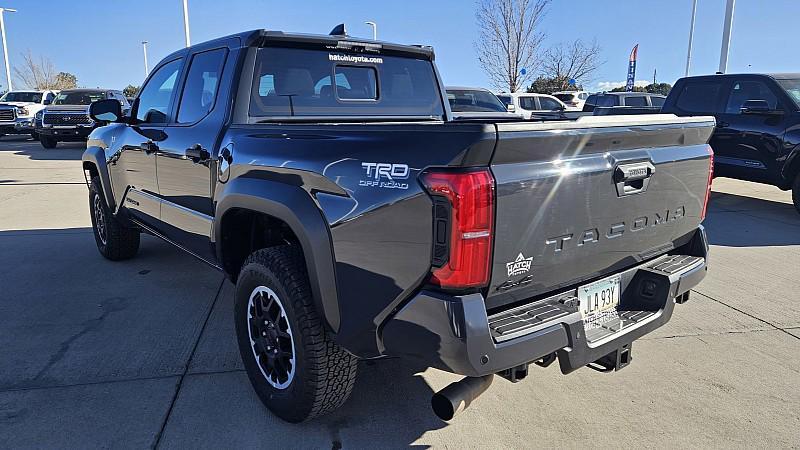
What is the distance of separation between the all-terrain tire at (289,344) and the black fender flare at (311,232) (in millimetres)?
132

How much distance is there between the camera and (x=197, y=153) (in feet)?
11.0

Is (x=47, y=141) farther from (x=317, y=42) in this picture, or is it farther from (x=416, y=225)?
(x=416, y=225)

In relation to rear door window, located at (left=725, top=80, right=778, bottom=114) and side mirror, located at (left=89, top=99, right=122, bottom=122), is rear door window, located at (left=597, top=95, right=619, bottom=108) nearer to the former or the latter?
rear door window, located at (left=725, top=80, right=778, bottom=114)

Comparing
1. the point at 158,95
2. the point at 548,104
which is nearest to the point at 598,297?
the point at 158,95

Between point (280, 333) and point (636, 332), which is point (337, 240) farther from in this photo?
point (636, 332)

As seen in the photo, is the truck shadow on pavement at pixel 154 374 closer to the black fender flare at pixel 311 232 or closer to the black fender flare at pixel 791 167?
the black fender flare at pixel 311 232

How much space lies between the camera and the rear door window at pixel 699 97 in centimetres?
879

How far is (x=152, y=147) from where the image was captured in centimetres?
400

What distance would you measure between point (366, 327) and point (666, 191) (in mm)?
1510

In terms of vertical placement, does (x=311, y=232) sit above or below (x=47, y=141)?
above

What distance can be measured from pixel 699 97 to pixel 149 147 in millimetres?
8428

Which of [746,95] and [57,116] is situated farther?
[57,116]

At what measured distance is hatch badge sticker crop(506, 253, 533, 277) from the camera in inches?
79.8

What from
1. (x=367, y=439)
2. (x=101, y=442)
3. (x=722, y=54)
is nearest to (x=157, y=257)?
(x=101, y=442)
